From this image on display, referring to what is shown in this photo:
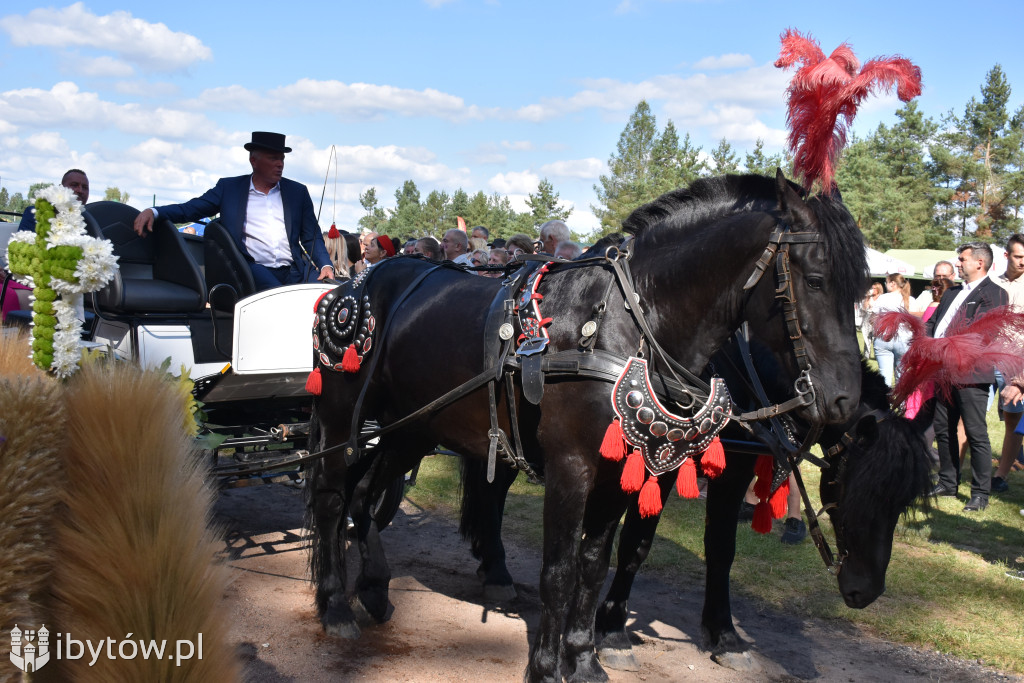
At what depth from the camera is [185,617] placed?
1489 mm

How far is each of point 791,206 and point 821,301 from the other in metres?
0.37

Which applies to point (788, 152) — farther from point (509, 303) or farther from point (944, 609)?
point (944, 609)

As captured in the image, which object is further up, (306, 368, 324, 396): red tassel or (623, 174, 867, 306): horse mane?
(623, 174, 867, 306): horse mane

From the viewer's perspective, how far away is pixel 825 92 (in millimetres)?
2803

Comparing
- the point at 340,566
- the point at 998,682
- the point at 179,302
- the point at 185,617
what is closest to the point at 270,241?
the point at 179,302

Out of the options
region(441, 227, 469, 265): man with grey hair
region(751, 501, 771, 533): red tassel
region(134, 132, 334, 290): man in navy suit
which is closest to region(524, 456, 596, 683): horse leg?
region(751, 501, 771, 533): red tassel

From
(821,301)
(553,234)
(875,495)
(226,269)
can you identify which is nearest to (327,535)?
(226,269)

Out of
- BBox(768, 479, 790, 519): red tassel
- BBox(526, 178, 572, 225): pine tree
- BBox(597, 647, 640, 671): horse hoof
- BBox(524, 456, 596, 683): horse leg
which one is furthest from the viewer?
BBox(526, 178, 572, 225): pine tree

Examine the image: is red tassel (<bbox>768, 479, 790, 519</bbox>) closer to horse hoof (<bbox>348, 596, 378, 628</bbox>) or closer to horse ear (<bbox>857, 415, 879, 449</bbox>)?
horse ear (<bbox>857, 415, 879, 449</bbox>)

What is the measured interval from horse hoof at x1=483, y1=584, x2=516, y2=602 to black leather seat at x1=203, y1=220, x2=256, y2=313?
233cm

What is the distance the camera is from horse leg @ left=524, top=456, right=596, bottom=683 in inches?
120

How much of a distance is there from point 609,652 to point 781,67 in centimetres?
276

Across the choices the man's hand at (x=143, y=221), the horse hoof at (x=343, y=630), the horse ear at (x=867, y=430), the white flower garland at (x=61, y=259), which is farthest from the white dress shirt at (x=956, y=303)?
the white flower garland at (x=61, y=259)

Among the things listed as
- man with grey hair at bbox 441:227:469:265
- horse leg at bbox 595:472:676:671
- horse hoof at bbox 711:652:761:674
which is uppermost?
man with grey hair at bbox 441:227:469:265
